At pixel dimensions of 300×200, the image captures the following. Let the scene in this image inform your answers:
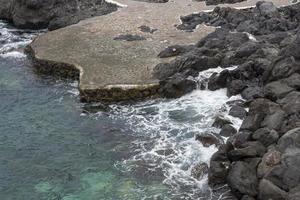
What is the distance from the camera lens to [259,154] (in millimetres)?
32469

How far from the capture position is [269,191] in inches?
1152

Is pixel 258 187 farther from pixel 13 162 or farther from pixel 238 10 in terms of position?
pixel 238 10

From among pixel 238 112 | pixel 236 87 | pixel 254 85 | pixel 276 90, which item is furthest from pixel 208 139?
pixel 254 85

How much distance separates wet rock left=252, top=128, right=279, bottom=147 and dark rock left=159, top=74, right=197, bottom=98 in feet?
38.6

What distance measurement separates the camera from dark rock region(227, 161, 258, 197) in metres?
30.4

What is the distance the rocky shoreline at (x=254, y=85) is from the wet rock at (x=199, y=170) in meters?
0.86

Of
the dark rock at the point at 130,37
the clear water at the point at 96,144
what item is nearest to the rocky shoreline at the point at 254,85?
the clear water at the point at 96,144

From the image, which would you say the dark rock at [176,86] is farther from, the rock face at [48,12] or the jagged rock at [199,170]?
the rock face at [48,12]

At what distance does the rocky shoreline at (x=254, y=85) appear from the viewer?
30.5 m

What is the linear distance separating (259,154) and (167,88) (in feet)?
46.3

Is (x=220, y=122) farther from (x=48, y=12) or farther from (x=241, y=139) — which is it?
(x=48, y=12)

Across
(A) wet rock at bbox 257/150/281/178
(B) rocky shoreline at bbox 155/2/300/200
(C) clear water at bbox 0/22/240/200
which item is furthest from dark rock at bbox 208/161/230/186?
(A) wet rock at bbox 257/150/281/178

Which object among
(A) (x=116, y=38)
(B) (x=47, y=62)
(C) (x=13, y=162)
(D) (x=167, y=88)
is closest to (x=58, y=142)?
(C) (x=13, y=162)

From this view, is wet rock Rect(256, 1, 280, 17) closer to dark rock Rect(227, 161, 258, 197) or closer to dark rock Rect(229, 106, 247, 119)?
dark rock Rect(229, 106, 247, 119)
